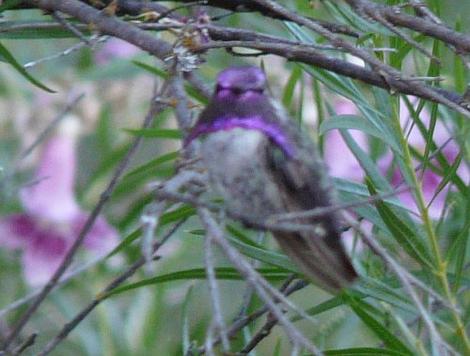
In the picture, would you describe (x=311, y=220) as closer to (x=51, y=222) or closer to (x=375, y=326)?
(x=375, y=326)

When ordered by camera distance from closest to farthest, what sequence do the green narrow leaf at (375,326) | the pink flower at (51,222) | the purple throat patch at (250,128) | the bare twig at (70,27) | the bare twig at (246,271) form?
the bare twig at (246,271) → the purple throat patch at (250,128) → the bare twig at (70,27) → the green narrow leaf at (375,326) → the pink flower at (51,222)

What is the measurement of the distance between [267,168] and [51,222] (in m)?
1.43

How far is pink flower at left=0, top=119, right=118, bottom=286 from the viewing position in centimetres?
241

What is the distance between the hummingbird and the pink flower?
1275 mm

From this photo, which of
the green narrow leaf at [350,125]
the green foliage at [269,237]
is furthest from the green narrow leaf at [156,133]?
the green narrow leaf at [350,125]

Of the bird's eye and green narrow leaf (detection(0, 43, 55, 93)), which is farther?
green narrow leaf (detection(0, 43, 55, 93))

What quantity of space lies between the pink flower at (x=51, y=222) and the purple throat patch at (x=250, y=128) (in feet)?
4.29

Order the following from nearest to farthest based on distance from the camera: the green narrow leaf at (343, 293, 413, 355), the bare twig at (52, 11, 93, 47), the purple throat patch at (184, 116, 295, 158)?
the purple throat patch at (184, 116, 295, 158) < the bare twig at (52, 11, 93, 47) < the green narrow leaf at (343, 293, 413, 355)

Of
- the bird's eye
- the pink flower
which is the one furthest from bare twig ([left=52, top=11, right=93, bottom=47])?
the pink flower

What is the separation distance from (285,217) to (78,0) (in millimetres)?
562

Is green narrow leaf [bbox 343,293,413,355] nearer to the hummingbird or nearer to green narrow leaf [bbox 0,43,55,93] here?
the hummingbird

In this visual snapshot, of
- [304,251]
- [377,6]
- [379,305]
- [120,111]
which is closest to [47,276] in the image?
[120,111]

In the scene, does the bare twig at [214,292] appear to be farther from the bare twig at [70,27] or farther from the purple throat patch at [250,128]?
the bare twig at [70,27]

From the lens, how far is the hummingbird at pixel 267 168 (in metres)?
1.08
